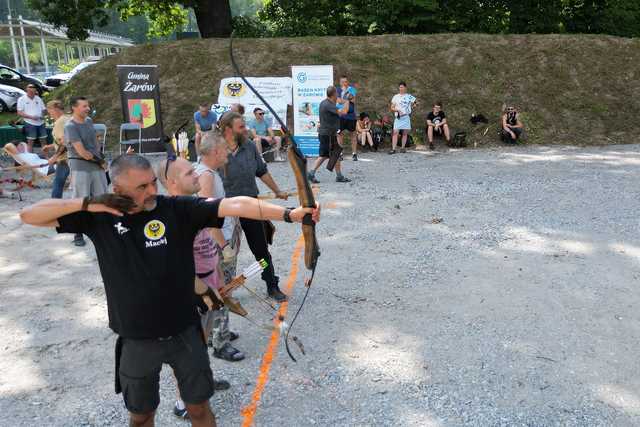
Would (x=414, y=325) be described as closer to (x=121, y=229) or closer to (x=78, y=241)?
(x=121, y=229)

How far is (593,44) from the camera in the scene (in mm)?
19016

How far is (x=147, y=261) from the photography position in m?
2.67

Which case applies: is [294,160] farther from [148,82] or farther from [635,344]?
[148,82]

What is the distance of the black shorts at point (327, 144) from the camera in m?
10.7

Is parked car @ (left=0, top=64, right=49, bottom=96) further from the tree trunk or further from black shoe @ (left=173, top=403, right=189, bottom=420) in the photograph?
black shoe @ (left=173, top=403, right=189, bottom=420)

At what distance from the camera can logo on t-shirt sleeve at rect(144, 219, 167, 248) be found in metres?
2.67

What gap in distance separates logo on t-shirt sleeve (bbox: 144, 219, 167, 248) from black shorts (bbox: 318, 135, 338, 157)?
8.16m

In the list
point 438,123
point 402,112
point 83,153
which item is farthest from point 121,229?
point 438,123

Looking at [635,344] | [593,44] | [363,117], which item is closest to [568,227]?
[635,344]

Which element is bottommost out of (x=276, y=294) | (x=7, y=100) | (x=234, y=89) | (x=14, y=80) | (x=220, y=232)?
(x=276, y=294)

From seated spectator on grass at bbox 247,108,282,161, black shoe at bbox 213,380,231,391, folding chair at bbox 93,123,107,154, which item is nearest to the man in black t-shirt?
black shoe at bbox 213,380,231,391

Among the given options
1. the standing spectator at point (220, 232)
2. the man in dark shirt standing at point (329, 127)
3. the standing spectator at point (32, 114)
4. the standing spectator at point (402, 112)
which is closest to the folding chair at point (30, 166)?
the standing spectator at point (32, 114)

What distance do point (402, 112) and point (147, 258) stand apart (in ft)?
39.8

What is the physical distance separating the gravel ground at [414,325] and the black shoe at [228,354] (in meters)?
0.06
